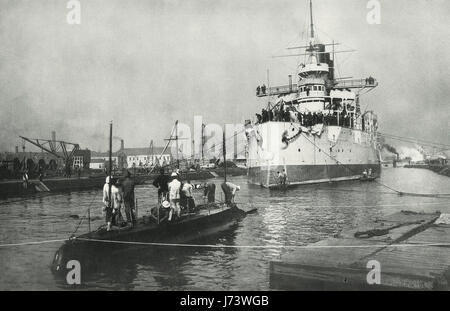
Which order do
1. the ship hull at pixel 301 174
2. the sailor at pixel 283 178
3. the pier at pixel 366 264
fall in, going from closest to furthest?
the pier at pixel 366 264, the sailor at pixel 283 178, the ship hull at pixel 301 174

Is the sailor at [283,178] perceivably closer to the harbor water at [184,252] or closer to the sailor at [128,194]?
the harbor water at [184,252]

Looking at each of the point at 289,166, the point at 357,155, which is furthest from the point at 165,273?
the point at 357,155

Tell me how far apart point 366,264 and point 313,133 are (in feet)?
105

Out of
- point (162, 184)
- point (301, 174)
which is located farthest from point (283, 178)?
point (162, 184)

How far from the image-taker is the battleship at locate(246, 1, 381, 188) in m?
37.9

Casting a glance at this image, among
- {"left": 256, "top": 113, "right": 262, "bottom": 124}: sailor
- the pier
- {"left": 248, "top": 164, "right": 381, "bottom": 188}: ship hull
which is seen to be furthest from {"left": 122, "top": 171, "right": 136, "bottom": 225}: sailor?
{"left": 256, "top": 113, "right": 262, "bottom": 124}: sailor

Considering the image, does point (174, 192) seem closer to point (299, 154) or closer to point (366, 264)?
point (366, 264)

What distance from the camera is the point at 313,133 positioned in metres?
39.5

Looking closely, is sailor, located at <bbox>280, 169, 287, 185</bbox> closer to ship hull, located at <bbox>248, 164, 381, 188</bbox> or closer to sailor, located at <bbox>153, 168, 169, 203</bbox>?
ship hull, located at <bbox>248, 164, 381, 188</bbox>

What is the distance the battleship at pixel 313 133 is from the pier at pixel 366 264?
25.8 metres

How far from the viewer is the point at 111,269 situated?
1059cm

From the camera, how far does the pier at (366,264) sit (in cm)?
768

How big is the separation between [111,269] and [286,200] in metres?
18.5

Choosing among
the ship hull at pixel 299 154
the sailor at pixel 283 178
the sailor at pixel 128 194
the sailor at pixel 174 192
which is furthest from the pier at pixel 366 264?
the ship hull at pixel 299 154
